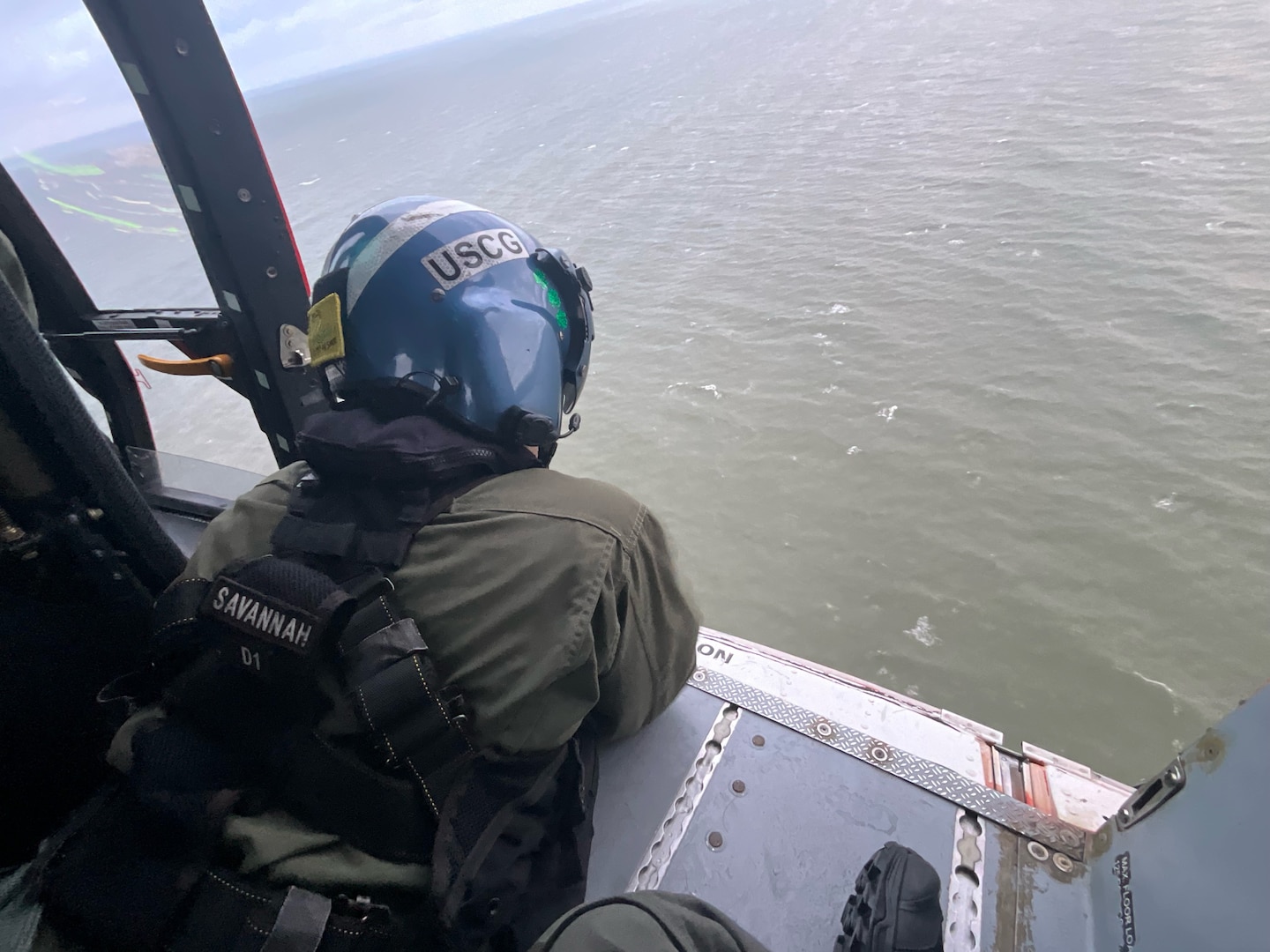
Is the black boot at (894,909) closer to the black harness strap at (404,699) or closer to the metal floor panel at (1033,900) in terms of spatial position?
the metal floor panel at (1033,900)

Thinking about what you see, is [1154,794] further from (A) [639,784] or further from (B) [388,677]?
(B) [388,677]

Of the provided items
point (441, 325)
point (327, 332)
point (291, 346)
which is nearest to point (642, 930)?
point (441, 325)

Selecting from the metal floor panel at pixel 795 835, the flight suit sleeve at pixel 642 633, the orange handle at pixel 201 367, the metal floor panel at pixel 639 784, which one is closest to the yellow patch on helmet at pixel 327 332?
the flight suit sleeve at pixel 642 633

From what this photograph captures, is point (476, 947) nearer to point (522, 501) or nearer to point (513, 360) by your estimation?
point (522, 501)

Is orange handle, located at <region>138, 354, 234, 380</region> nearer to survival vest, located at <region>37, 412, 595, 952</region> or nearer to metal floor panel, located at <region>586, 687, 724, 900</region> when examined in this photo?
survival vest, located at <region>37, 412, 595, 952</region>

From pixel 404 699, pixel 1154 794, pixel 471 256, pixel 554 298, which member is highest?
pixel 471 256

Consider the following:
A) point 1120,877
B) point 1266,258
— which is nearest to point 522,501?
point 1120,877

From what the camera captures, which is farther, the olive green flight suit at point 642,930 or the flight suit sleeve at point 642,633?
the flight suit sleeve at point 642,633
